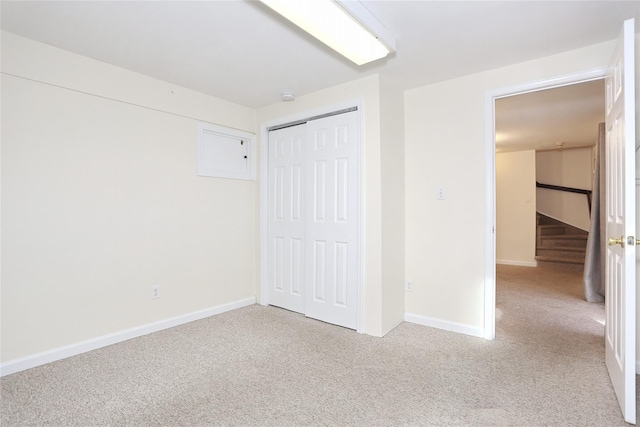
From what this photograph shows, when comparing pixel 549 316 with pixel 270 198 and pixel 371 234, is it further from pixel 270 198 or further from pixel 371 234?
pixel 270 198

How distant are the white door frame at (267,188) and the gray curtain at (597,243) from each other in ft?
10.1

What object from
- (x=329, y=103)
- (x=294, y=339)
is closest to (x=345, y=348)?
(x=294, y=339)

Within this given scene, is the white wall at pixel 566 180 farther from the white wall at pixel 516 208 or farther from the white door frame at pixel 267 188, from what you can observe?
the white door frame at pixel 267 188

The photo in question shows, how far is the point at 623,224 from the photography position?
5.80 feet

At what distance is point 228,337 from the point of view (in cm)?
286

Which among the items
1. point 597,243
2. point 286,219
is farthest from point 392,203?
point 597,243

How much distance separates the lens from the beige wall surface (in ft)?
9.32

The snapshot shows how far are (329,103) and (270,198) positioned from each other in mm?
1304

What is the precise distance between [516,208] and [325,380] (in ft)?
19.9

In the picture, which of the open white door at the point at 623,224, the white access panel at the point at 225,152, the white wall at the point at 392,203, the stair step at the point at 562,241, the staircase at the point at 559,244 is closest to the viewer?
the open white door at the point at 623,224

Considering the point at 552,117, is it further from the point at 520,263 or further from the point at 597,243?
the point at 520,263

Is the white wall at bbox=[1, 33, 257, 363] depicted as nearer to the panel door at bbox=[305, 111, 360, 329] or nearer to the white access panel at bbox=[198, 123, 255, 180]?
the white access panel at bbox=[198, 123, 255, 180]

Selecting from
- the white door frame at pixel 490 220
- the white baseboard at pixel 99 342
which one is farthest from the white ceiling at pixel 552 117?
the white baseboard at pixel 99 342

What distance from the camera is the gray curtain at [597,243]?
3.87m
